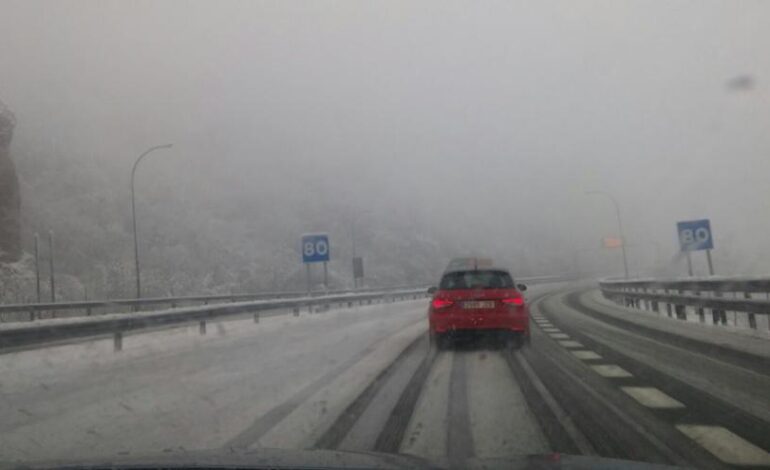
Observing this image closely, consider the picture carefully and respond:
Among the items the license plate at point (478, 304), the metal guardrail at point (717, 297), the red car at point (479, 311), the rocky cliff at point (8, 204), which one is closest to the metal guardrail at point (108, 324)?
the red car at point (479, 311)

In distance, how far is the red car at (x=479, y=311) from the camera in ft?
41.8

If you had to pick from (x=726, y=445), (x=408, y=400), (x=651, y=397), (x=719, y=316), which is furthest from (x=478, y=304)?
(x=726, y=445)

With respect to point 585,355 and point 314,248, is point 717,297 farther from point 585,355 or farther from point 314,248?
point 314,248

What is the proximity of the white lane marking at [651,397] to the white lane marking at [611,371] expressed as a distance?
979 millimetres

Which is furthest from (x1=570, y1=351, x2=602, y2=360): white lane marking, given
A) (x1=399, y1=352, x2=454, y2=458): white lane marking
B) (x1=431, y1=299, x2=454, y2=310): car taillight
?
(x1=399, y1=352, x2=454, y2=458): white lane marking

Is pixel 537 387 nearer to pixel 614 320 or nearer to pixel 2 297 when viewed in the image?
pixel 614 320

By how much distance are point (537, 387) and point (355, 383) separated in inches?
85.1

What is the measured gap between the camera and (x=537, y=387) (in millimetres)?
8273

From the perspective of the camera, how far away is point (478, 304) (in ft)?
42.2

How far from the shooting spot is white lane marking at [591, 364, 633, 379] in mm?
8891

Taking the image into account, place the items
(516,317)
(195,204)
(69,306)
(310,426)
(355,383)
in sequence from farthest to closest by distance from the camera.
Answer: (195,204) < (69,306) < (516,317) < (355,383) < (310,426)

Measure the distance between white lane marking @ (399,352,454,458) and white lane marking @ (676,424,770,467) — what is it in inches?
73.9

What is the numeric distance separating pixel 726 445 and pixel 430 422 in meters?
2.32

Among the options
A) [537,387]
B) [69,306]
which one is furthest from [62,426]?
[69,306]
